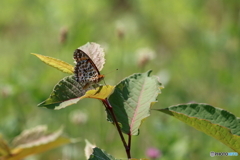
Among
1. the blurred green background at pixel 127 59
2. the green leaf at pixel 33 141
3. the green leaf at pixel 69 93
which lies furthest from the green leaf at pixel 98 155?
the blurred green background at pixel 127 59

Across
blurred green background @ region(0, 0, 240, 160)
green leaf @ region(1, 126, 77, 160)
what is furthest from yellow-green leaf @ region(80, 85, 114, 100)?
blurred green background @ region(0, 0, 240, 160)

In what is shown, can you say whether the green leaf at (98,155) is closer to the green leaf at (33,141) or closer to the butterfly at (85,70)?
the butterfly at (85,70)

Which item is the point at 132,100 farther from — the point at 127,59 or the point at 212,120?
the point at 127,59

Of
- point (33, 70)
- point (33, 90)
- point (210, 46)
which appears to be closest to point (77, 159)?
point (33, 90)

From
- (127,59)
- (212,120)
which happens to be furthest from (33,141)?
(127,59)

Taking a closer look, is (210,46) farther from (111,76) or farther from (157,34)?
(157,34)

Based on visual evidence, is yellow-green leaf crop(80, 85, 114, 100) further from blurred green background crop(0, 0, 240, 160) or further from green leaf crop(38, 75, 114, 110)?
blurred green background crop(0, 0, 240, 160)

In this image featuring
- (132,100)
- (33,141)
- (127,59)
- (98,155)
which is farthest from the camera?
(127,59)
